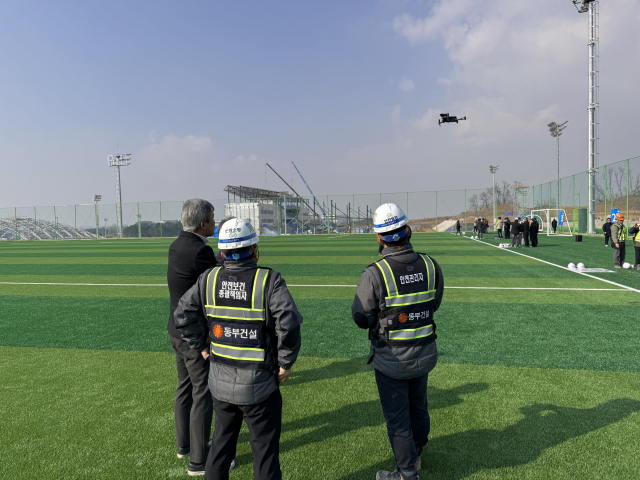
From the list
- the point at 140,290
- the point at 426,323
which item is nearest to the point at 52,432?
the point at 426,323

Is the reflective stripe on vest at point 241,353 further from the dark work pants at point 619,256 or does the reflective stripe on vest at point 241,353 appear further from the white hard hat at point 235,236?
the dark work pants at point 619,256

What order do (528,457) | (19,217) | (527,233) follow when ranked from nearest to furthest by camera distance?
(528,457), (527,233), (19,217)

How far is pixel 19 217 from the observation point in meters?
59.8

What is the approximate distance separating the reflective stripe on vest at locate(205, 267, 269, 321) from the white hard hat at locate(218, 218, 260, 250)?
0.19 meters

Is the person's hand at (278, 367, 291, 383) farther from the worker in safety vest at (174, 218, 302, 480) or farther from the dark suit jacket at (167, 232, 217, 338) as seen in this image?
the dark suit jacket at (167, 232, 217, 338)

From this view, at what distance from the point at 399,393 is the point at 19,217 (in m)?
72.5

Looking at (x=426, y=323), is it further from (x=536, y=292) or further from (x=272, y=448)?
(x=536, y=292)

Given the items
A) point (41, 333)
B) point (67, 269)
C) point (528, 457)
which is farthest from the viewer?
point (67, 269)

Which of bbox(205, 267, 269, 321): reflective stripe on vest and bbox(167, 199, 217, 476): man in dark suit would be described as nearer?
bbox(205, 267, 269, 321): reflective stripe on vest

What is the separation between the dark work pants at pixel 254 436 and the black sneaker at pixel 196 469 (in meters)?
0.61

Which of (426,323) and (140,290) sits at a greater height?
(426,323)

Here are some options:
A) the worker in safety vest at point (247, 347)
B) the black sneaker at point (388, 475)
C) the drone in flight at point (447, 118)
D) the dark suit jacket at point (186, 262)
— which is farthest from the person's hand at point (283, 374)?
the drone in flight at point (447, 118)

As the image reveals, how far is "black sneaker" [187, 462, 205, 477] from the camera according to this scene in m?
3.09

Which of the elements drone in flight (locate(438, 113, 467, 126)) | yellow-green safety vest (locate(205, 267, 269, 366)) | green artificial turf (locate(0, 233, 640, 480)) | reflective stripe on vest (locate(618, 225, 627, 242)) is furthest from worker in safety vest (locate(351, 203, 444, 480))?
drone in flight (locate(438, 113, 467, 126))
